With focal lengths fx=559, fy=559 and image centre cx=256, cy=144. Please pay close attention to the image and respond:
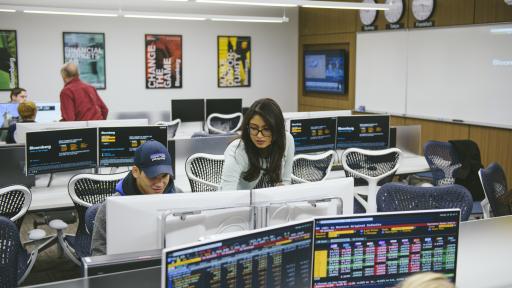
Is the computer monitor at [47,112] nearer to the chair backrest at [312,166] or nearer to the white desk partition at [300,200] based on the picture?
the chair backrest at [312,166]

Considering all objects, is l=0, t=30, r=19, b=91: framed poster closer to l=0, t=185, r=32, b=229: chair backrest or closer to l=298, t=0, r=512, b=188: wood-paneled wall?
l=298, t=0, r=512, b=188: wood-paneled wall

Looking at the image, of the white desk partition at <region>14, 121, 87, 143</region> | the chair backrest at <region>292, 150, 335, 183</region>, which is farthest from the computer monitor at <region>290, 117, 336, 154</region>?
the white desk partition at <region>14, 121, 87, 143</region>

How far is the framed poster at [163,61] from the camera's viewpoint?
9.36 meters

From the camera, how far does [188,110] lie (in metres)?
8.47

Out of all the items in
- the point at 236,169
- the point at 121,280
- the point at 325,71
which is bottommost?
the point at 121,280

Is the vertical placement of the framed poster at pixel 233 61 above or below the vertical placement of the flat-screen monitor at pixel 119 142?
above

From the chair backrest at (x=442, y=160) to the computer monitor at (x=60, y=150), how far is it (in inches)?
120

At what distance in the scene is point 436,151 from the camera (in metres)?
5.30

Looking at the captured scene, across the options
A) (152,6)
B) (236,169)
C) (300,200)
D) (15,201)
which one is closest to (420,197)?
(236,169)

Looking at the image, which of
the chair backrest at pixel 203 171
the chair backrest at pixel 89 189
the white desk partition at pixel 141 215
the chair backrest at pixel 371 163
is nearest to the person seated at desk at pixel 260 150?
the white desk partition at pixel 141 215

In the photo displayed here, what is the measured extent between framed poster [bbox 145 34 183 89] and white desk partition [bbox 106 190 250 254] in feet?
25.5

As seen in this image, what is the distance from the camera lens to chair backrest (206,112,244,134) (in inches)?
335

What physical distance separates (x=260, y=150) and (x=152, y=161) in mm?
545

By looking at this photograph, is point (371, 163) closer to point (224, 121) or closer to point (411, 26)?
point (411, 26)
